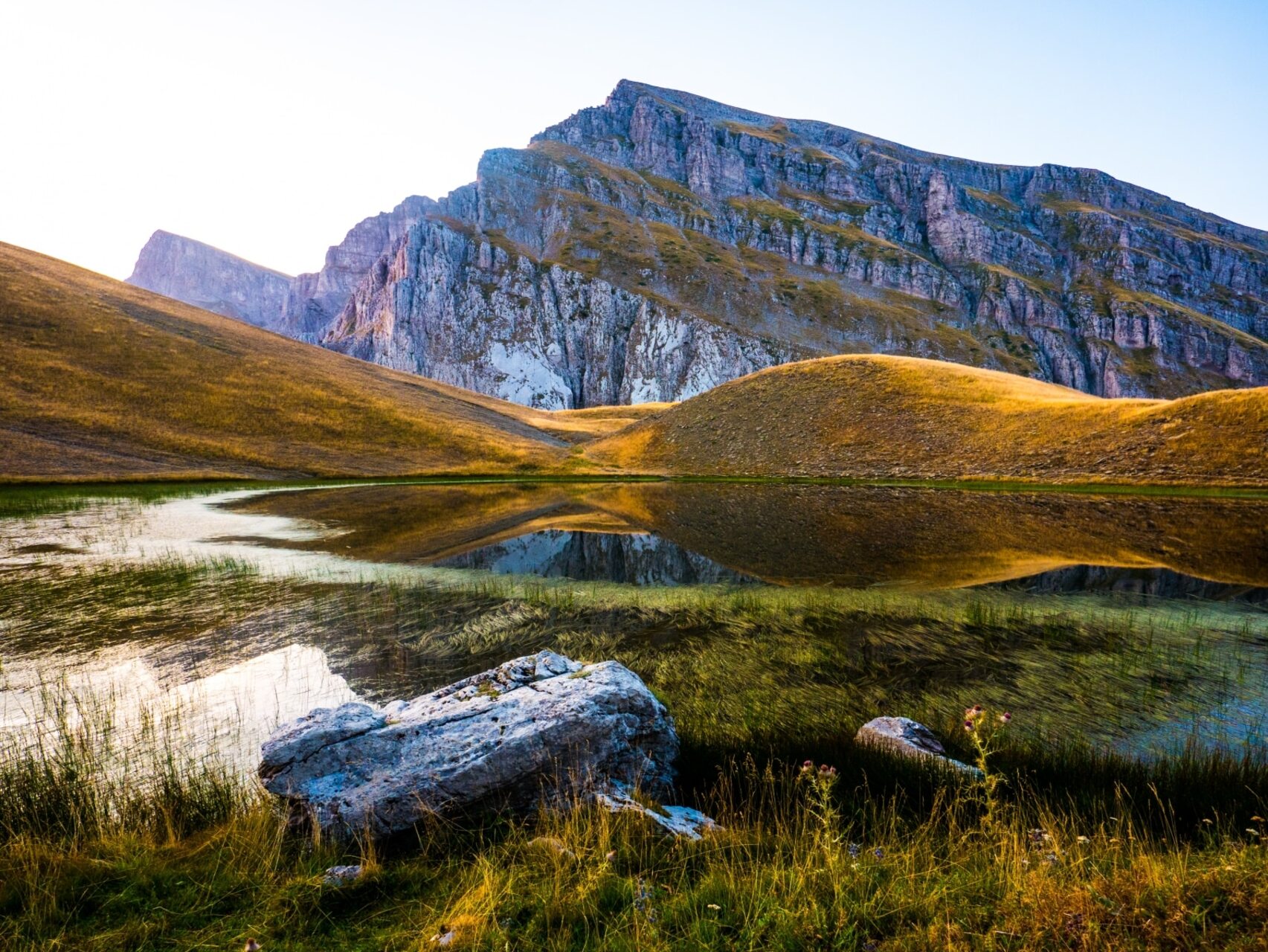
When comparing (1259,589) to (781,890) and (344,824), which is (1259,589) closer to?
(781,890)

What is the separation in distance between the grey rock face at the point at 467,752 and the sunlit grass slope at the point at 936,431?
219 ft

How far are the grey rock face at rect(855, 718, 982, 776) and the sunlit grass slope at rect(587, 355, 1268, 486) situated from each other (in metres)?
62.9

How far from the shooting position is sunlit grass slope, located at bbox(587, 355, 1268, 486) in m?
58.1

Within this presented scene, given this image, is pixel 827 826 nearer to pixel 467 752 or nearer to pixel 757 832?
pixel 757 832

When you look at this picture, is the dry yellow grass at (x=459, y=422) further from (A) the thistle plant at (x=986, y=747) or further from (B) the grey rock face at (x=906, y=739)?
(B) the grey rock face at (x=906, y=739)

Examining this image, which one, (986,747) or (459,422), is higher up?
(459,422)

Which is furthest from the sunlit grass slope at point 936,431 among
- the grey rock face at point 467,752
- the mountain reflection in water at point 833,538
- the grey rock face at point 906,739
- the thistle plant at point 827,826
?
the thistle plant at point 827,826

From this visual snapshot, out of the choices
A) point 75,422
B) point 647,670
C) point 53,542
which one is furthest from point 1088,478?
point 75,422

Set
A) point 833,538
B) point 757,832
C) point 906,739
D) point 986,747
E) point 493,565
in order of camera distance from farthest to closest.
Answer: point 833,538 < point 493,565 < point 986,747 < point 906,739 < point 757,832

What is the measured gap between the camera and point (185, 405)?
86188 mm

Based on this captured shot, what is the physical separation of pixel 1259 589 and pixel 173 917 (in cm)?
3053

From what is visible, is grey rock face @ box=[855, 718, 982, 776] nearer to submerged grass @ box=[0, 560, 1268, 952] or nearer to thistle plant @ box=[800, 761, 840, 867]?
submerged grass @ box=[0, 560, 1268, 952]

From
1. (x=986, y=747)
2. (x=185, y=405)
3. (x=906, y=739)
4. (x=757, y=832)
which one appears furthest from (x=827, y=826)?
(x=185, y=405)

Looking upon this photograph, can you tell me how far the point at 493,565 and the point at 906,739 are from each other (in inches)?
783
